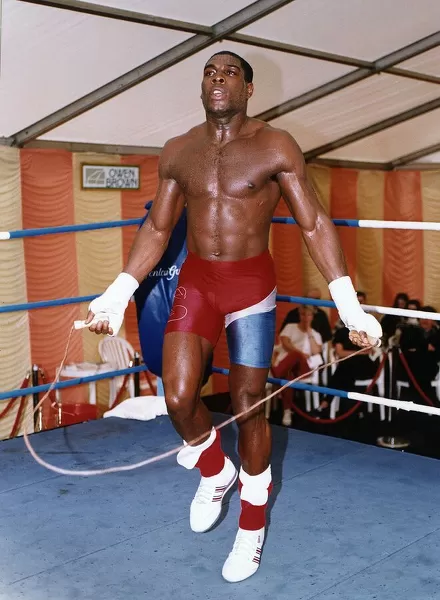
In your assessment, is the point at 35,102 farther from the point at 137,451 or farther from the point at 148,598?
the point at 148,598

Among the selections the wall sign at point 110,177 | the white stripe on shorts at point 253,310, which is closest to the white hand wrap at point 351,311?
the white stripe on shorts at point 253,310

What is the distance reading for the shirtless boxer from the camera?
2225mm

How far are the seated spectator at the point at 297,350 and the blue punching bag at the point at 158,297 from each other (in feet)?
Answer: 11.6

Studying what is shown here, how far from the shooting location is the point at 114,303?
2369mm

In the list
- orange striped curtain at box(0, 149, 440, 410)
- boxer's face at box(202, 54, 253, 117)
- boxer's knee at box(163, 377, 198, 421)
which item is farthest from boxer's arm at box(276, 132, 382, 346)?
orange striped curtain at box(0, 149, 440, 410)

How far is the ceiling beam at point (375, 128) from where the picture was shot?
830 cm

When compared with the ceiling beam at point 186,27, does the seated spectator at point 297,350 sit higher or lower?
lower

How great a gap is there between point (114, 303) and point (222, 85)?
719 millimetres

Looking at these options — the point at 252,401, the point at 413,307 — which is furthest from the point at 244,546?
the point at 413,307

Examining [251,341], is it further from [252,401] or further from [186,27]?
[186,27]

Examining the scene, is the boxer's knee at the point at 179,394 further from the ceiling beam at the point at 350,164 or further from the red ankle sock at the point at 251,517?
the ceiling beam at the point at 350,164

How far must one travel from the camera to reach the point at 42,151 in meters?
6.86

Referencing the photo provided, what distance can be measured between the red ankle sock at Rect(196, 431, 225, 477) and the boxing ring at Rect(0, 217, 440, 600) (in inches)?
7.3

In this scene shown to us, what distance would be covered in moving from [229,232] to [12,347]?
16.4ft
